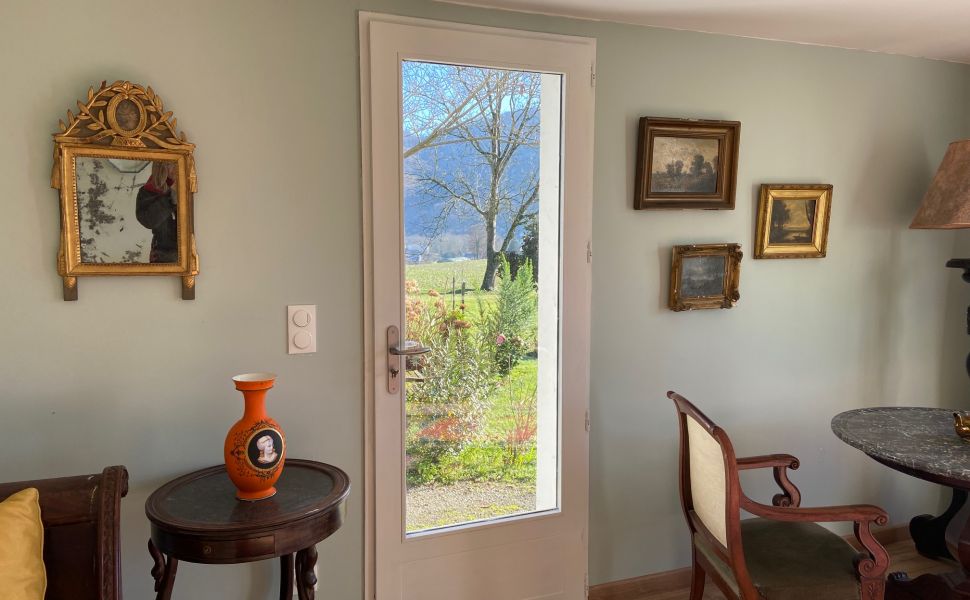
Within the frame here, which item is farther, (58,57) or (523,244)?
(523,244)

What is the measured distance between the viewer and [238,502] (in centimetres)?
182

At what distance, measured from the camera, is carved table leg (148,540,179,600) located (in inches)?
73.9

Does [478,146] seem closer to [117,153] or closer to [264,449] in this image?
[117,153]

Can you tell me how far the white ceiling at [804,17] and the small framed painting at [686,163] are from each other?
1.19 ft

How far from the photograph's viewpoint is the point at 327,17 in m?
2.12

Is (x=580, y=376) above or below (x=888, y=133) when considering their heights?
below

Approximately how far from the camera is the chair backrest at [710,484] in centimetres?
189

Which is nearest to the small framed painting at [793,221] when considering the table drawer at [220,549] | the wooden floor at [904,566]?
the wooden floor at [904,566]

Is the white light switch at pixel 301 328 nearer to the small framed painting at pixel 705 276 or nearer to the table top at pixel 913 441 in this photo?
the small framed painting at pixel 705 276

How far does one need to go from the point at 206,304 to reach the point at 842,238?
2604mm

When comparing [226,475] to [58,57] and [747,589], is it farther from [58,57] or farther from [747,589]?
[747,589]

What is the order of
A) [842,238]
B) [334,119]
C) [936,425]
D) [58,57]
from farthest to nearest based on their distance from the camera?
[842,238]
[936,425]
[334,119]
[58,57]


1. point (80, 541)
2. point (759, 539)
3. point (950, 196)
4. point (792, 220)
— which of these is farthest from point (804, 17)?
point (80, 541)

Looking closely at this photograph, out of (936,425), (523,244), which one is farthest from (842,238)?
(523,244)
